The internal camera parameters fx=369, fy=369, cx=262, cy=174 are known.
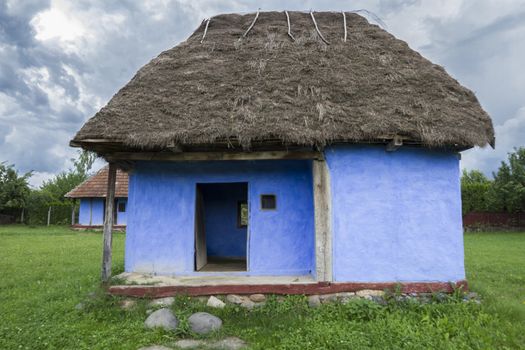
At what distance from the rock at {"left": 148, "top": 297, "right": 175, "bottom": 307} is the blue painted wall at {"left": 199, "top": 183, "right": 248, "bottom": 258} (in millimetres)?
4019

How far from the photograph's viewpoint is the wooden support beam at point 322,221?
224 inches

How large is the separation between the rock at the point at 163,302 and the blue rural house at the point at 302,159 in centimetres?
13

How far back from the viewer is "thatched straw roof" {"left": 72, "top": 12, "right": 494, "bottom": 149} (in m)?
5.66

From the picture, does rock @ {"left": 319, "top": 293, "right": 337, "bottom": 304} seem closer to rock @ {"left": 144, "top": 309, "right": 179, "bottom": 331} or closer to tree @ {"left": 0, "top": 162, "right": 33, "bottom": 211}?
rock @ {"left": 144, "top": 309, "right": 179, "bottom": 331}

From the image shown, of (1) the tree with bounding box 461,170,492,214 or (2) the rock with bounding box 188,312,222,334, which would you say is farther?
(1) the tree with bounding box 461,170,492,214

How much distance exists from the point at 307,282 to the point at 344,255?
719mm

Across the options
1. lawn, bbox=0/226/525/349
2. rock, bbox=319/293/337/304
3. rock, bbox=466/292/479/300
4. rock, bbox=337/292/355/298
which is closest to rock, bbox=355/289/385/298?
rock, bbox=337/292/355/298

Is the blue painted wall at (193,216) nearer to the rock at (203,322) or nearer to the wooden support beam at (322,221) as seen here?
the wooden support beam at (322,221)

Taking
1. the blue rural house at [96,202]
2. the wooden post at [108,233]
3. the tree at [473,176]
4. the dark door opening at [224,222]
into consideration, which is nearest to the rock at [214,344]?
the wooden post at [108,233]

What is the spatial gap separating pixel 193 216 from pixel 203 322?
225 cm

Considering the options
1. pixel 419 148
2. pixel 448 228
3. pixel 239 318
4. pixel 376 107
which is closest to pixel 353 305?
pixel 239 318

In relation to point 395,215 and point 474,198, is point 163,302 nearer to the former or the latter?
point 395,215

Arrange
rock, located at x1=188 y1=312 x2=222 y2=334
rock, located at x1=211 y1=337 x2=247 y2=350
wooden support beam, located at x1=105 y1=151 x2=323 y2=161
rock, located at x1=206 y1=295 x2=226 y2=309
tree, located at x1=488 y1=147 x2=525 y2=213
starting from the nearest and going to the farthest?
1. rock, located at x1=211 y1=337 x2=247 y2=350
2. rock, located at x1=188 y1=312 x2=222 y2=334
3. rock, located at x1=206 y1=295 x2=226 y2=309
4. wooden support beam, located at x1=105 y1=151 x2=323 y2=161
5. tree, located at x1=488 y1=147 x2=525 y2=213

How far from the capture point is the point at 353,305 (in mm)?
5168
